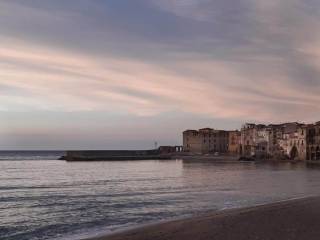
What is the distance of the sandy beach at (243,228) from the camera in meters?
19.2

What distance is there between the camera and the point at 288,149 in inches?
7062

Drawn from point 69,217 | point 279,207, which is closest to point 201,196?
point 279,207

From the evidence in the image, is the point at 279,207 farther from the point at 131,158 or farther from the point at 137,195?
the point at 131,158

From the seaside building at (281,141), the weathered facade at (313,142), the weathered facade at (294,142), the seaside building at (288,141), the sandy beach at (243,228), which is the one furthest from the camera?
the seaside building at (281,141)

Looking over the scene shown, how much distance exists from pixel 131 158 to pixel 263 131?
50.7 metres

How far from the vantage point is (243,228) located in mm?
21203

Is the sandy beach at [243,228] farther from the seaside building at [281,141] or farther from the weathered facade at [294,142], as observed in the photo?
the seaside building at [281,141]

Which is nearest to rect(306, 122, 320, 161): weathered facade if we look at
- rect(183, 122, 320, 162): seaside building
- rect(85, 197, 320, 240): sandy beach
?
rect(183, 122, 320, 162): seaside building

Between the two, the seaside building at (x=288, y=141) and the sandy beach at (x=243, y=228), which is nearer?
the sandy beach at (x=243, y=228)

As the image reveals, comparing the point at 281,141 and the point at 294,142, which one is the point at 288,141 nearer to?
the point at 294,142

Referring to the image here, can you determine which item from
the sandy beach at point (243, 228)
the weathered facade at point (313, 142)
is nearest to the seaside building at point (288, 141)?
the weathered facade at point (313, 142)

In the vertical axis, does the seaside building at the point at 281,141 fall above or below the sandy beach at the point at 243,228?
above

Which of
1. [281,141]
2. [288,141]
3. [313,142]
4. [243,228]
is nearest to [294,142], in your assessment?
[288,141]

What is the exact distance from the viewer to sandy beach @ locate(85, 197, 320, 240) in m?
19.2
